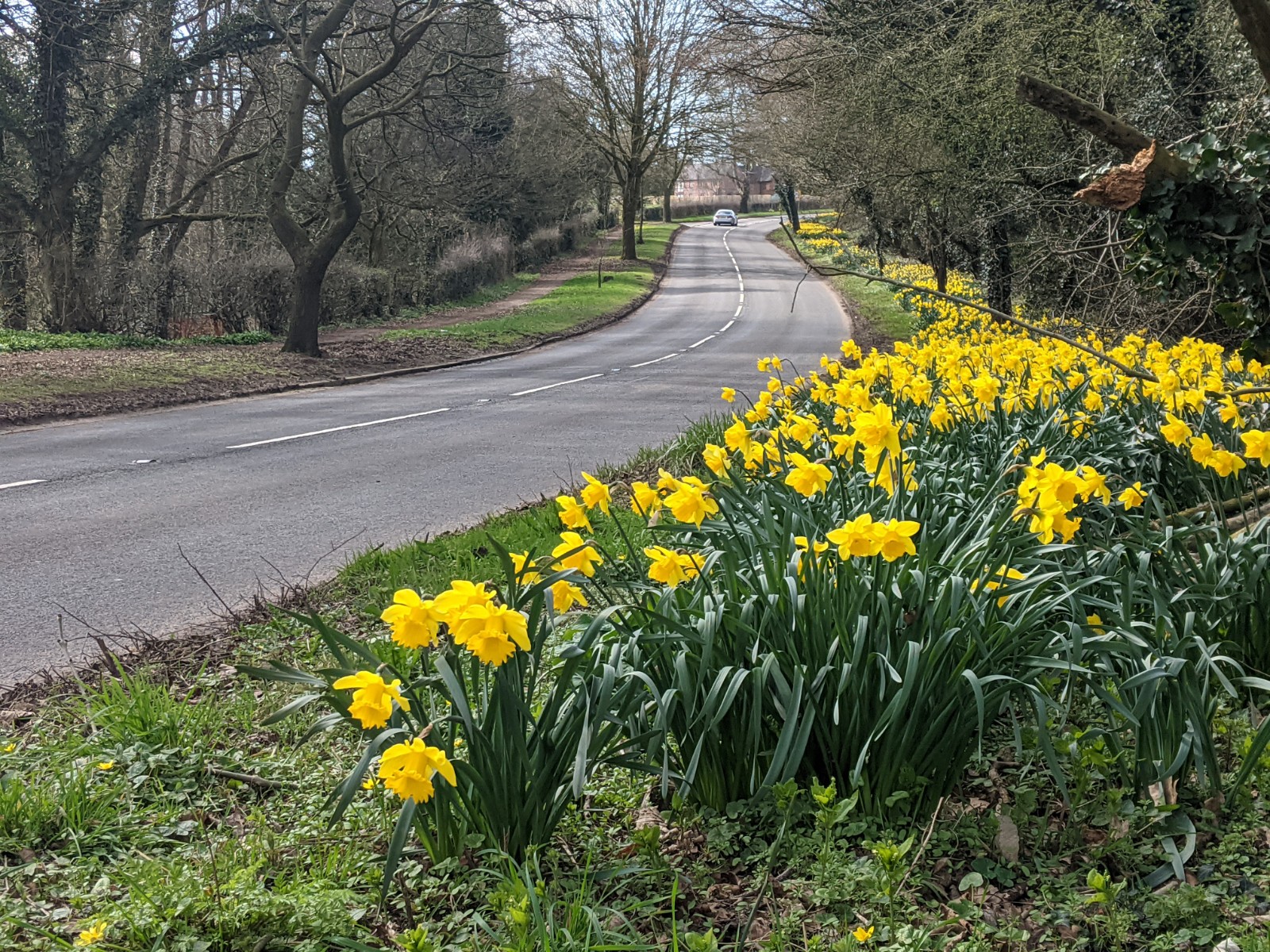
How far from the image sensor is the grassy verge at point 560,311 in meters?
24.3

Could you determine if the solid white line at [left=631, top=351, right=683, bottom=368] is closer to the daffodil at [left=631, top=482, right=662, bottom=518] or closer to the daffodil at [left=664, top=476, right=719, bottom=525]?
the daffodil at [left=631, top=482, right=662, bottom=518]

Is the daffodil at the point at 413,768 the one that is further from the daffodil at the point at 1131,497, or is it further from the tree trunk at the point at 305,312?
the tree trunk at the point at 305,312

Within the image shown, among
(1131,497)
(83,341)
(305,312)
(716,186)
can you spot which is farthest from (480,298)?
(716,186)

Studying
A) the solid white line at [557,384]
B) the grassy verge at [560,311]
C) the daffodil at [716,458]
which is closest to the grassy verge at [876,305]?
the solid white line at [557,384]

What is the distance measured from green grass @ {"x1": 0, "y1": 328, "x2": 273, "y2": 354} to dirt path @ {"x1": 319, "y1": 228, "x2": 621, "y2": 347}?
2.41 m

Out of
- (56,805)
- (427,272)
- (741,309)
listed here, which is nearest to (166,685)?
(56,805)

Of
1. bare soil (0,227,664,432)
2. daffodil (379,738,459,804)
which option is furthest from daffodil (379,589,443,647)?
bare soil (0,227,664,432)

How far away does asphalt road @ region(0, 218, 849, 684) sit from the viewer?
5.73m

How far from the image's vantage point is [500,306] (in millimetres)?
32844

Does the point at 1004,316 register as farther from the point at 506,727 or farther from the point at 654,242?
the point at 654,242

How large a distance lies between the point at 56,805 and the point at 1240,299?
5375 millimetres

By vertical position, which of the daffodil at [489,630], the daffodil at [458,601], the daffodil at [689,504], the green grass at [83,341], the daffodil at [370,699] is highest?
the green grass at [83,341]

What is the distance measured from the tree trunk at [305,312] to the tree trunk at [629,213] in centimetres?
2910

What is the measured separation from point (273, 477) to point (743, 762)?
7.18 meters
